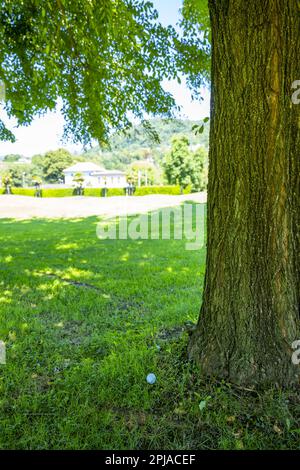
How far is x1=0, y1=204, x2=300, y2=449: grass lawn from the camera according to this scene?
2.10 m

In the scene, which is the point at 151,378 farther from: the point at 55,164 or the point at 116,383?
the point at 55,164

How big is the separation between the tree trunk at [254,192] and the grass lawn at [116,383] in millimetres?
273

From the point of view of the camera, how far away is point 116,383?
2609mm

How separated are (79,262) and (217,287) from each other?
4.94 meters

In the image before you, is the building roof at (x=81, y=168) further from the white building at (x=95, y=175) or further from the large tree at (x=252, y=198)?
the large tree at (x=252, y=198)

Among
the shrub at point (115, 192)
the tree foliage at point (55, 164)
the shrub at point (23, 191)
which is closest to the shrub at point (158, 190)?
the shrub at point (115, 192)

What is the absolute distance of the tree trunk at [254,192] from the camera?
2238 millimetres

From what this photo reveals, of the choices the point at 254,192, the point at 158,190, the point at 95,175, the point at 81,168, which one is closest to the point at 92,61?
the point at 254,192

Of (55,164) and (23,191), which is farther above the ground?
(55,164)

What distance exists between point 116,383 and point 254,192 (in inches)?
71.9

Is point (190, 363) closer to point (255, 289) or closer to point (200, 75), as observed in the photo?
point (255, 289)

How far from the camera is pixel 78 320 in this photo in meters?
3.89

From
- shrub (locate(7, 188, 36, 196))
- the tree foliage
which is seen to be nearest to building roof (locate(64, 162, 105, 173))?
the tree foliage

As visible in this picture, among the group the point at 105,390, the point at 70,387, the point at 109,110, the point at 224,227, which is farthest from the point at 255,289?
the point at 109,110
